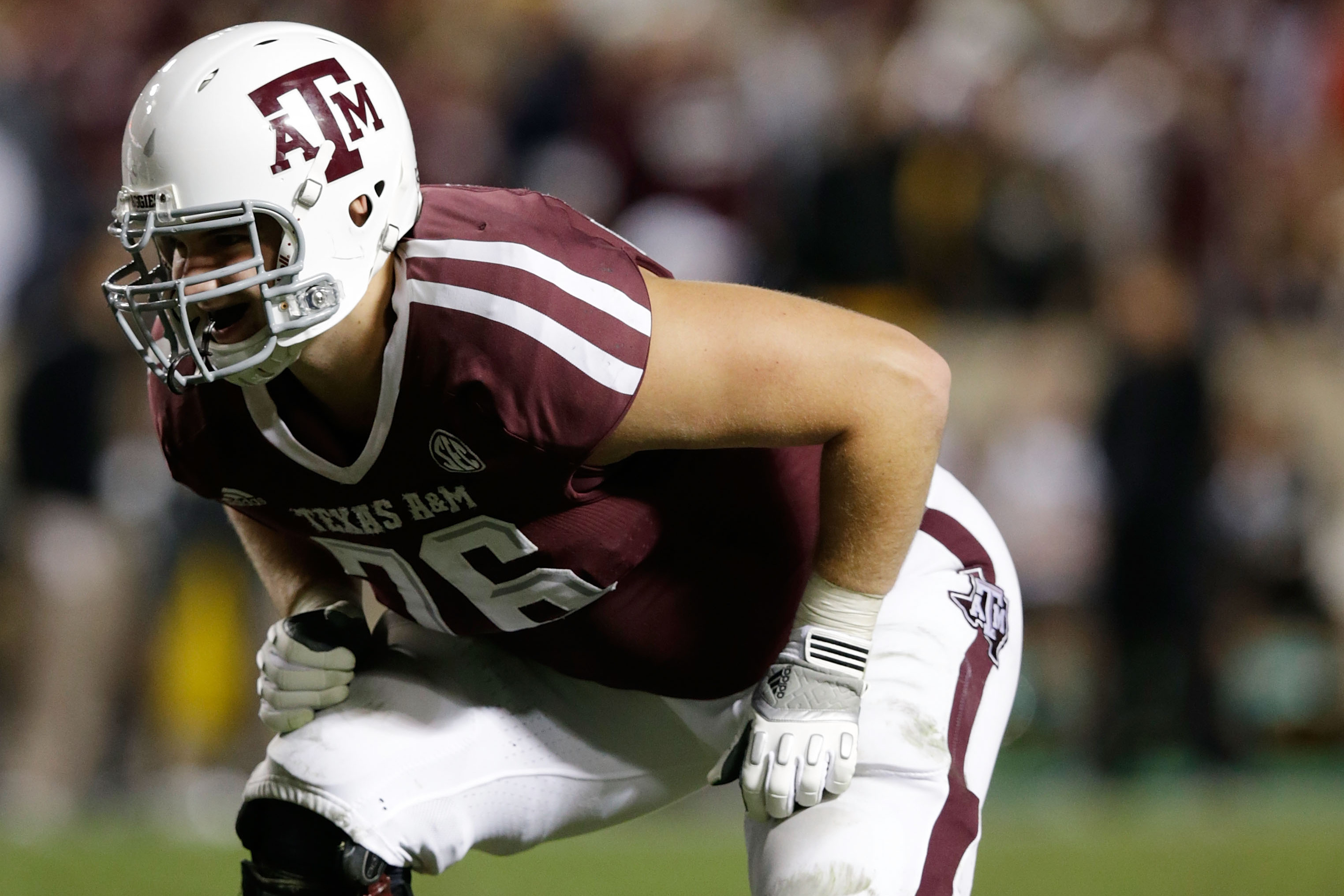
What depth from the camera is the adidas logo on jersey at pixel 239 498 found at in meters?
2.48

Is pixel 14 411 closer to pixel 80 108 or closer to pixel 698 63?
pixel 80 108

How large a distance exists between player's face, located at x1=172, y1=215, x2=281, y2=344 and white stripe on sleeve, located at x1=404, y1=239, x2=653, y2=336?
27 cm

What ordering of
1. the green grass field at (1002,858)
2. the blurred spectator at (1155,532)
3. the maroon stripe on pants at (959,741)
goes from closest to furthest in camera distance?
the maroon stripe on pants at (959,741)
the green grass field at (1002,858)
the blurred spectator at (1155,532)

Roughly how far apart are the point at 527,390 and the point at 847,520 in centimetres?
53

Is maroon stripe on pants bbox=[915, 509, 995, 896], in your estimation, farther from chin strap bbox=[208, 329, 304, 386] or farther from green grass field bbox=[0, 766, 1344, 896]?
green grass field bbox=[0, 766, 1344, 896]

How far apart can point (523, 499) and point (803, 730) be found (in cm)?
53

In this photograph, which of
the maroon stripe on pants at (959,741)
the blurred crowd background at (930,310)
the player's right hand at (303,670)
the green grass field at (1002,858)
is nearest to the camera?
the maroon stripe on pants at (959,741)

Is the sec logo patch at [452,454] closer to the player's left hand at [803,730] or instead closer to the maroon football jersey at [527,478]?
the maroon football jersey at [527,478]

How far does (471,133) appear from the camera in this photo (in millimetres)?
6934

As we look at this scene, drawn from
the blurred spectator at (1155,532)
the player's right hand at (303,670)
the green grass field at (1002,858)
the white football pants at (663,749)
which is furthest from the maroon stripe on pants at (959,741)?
the blurred spectator at (1155,532)

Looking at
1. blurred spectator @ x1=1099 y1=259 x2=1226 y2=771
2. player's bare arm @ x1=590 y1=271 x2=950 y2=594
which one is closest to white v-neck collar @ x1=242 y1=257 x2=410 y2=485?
player's bare arm @ x1=590 y1=271 x2=950 y2=594

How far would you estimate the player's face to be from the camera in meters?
2.28

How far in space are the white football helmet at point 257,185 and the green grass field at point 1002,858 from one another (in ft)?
8.37

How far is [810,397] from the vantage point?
7.36 feet
